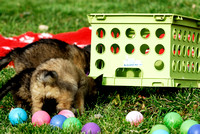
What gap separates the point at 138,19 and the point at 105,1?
593cm

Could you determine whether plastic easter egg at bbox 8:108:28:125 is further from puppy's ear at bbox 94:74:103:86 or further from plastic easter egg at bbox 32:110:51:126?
puppy's ear at bbox 94:74:103:86

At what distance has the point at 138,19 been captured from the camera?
3.52m

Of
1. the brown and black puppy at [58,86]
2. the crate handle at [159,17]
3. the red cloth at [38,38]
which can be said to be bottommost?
the brown and black puppy at [58,86]

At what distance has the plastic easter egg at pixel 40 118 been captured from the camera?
303cm

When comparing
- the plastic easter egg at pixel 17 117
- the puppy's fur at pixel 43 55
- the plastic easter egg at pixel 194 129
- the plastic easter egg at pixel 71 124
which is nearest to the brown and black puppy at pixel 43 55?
the puppy's fur at pixel 43 55

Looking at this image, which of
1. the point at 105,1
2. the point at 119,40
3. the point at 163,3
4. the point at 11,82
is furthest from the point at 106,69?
the point at 105,1

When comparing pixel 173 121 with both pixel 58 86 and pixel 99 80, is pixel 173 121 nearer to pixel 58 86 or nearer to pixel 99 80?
pixel 99 80

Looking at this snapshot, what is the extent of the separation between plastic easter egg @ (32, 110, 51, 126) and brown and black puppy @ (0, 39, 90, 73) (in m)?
0.95

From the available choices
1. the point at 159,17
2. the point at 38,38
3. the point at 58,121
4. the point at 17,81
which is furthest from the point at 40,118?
the point at 38,38

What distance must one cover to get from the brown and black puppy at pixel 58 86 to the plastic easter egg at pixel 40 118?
0.18 m

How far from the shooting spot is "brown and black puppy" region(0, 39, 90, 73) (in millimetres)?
4027

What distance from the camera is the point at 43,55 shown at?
4043 mm

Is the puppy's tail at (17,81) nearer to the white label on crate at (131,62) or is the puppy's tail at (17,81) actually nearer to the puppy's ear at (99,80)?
the puppy's ear at (99,80)

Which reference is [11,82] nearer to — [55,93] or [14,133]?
[55,93]
